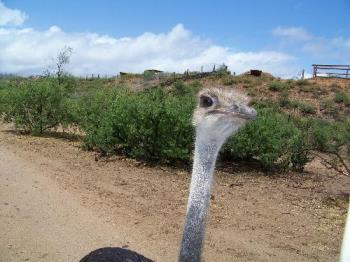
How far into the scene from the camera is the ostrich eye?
2875 millimetres

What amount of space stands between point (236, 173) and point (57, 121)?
539 cm

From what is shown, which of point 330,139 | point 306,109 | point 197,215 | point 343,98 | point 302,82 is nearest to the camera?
point 197,215

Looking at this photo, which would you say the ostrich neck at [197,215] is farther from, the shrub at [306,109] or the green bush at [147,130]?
the shrub at [306,109]

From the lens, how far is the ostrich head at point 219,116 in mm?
2826

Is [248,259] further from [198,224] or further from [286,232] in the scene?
[198,224]

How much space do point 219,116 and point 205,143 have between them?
0.16 meters

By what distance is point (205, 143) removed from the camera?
283cm

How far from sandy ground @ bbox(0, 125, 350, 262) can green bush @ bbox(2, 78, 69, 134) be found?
3.14 metres

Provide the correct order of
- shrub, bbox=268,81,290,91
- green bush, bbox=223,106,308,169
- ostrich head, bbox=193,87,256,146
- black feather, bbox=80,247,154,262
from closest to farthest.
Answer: ostrich head, bbox=193,87,256,146 → black feather, bbox=80,247,154,262 → green bush, bbox=223,106,308,169 → shrub, bbox=268,81,290,91

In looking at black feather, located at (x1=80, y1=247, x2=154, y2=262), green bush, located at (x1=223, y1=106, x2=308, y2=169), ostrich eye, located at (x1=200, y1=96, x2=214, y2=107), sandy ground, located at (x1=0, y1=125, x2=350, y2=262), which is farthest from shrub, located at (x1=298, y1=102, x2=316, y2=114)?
ostrich eye, located at (x1=200, y1=96, x2=214, y2=107)

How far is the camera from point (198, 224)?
271 cm

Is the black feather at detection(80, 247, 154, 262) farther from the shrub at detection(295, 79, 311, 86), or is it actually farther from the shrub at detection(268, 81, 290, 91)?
the shrub at detection(295, 79, 311, 86)

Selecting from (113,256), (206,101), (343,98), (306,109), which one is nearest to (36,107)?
(113,256)

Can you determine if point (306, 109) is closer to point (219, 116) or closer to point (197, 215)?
point (219, 116)
